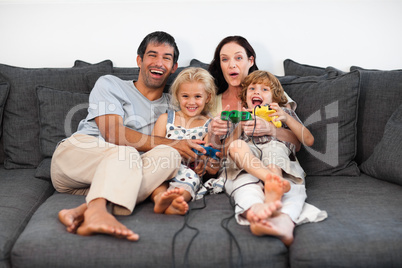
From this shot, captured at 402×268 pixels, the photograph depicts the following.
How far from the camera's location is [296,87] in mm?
2078

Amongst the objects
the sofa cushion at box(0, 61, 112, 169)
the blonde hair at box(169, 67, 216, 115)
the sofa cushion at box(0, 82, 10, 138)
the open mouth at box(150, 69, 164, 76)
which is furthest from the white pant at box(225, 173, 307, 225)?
the sofa cushion at box(0, 82, 10, 138)

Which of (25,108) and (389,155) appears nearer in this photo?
(389,155)

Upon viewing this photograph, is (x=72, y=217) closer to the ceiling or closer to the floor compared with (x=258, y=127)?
closer to the floor

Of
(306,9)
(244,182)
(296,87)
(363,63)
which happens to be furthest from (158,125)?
(363,63)

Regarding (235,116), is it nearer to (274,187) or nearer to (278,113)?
(278,113)

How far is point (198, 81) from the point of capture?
2025mm

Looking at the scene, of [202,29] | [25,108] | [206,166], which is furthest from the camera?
[202,29]

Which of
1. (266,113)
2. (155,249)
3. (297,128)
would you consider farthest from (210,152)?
(155,249)

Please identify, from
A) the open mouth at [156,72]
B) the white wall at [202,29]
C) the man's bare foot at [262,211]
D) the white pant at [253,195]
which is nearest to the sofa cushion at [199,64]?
the white wall at [202,29]

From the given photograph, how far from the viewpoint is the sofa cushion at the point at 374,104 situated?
195 cm

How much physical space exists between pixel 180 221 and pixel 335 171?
0.90 metres

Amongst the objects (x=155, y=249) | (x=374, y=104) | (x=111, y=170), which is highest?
(x=374, y=104)

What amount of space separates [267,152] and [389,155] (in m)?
0.56

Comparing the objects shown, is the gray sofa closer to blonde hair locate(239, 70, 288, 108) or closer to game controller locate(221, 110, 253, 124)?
blonde hair locate(239, 70, 288, 108)
